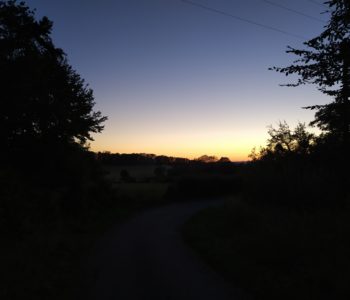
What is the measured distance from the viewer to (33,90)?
22062 mm

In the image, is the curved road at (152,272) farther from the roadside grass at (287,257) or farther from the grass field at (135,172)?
the grass field at (135,172)

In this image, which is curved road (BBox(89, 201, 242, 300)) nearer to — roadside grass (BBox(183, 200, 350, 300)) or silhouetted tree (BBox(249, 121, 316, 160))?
roadside grass (BBox(183, 200, 350, 300))

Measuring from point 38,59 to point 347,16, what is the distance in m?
17.5

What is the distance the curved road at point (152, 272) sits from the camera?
845cm

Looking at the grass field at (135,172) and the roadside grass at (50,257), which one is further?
the grass field at (135,172)

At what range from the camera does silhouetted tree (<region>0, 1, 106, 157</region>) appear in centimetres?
2139

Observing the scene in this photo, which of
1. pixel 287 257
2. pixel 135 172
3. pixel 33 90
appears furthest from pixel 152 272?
pixel 135 172

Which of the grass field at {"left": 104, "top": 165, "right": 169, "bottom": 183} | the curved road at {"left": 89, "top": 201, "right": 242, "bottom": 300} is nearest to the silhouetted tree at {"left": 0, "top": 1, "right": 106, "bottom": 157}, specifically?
the curved road at {"left": 89, "top": 201, "right": 242, "bottom": 300}

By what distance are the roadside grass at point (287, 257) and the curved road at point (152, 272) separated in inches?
23.3

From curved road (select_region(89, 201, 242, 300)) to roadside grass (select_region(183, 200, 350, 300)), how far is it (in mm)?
A: 591

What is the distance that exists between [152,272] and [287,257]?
3.64 meters

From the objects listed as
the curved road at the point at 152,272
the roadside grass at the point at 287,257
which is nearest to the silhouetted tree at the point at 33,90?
the curved road at the point at 152,272

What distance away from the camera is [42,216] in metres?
20.2

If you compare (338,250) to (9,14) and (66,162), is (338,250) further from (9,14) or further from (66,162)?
Result: (9,14)
